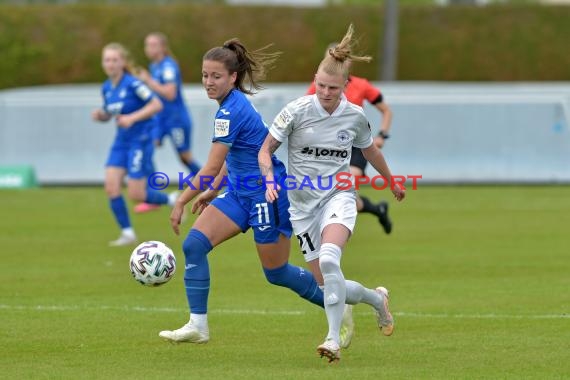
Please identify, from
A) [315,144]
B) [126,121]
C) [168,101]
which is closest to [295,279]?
[315,144]

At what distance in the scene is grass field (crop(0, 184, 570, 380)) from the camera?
7.93m

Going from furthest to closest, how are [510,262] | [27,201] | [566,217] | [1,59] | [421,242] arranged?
[1,59]
[27,201]
[566,217]
[421,242]
[510,262]

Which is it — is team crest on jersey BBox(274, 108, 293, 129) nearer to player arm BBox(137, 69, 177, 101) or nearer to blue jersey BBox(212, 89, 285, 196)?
blue jersey BBox(212, 89, 285, 196)

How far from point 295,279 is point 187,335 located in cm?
80

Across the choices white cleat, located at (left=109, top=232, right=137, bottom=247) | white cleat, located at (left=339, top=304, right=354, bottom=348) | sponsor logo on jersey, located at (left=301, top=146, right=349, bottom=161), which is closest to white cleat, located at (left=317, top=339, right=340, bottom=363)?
white cleat, located at (left=339, top=304, right=354, bottom=348)

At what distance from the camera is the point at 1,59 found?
32062 millimetres

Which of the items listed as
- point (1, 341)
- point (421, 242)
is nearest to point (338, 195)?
point (1, 341)

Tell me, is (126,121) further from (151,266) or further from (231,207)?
(231,207)

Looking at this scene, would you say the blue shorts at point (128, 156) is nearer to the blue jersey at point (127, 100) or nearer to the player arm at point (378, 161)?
the blue jersey at point (127, 100)

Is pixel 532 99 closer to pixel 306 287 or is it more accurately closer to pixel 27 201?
pixel 27 201

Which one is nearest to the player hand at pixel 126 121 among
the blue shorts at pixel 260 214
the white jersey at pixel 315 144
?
the blue shorts at pixel 260 214

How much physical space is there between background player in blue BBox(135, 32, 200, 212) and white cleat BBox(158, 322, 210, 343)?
31.7 ft

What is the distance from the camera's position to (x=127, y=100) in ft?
49.2

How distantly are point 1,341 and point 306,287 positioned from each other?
2123mm
